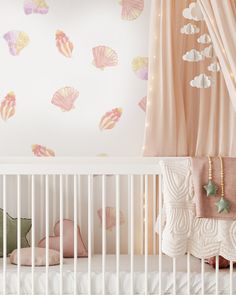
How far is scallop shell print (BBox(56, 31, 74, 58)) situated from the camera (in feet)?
14.8

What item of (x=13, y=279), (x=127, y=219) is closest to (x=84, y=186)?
(x=127, y=219)

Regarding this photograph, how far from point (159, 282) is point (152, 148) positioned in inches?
38.3

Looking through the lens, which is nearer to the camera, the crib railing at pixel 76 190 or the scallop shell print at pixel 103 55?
the crib railing at pixel 76 190

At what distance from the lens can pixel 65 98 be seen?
453 cm

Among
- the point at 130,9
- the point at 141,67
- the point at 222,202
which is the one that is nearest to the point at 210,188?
the point at 222,202

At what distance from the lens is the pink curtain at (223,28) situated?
3627 mm

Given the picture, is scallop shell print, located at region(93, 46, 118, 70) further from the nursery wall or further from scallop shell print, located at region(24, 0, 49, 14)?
scallop shell print, located at region(24, 0, 49, 14)

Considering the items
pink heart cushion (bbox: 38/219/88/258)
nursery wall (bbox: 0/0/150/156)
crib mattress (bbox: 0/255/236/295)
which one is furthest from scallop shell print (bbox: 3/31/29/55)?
crib mattress (bbox: 0/255/236/295)

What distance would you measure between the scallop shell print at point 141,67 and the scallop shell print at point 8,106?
71 centimetres

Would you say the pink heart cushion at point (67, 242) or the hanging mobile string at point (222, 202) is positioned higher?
the hanging mobile string at point (222, 202)

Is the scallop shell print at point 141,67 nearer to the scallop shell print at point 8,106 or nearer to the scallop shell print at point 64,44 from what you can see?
the scallop shell print at point 64,44

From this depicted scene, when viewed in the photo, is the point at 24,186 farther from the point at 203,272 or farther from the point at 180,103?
the point at 203,272

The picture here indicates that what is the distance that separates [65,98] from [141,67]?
463 millimetres

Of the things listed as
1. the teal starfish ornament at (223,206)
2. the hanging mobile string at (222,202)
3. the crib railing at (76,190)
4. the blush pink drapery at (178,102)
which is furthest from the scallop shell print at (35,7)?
the teal starfish ornament at (223,206)
